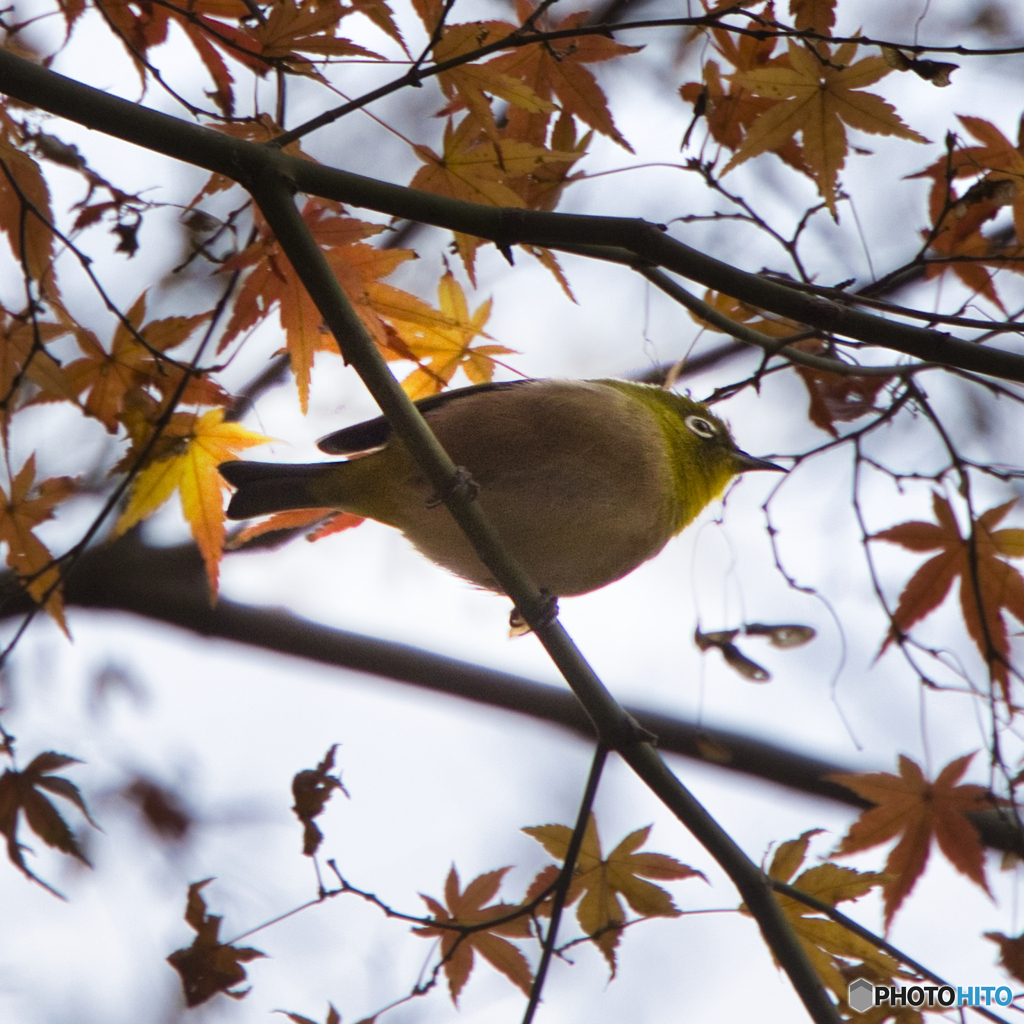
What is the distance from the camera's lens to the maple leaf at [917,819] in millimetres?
3805

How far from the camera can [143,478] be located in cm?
346

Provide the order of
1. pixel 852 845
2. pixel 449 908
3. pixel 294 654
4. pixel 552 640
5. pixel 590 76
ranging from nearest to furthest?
pixel 552 640 → pixel 590 76 → pixel 449 908 → pixel 852 845 → pixel 294 654

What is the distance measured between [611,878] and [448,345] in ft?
6.06

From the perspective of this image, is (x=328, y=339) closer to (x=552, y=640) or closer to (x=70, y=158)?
(x=70, y=158)

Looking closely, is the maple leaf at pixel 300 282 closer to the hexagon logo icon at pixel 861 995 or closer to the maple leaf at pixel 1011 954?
the hexagon logo icon at pixel 861 995

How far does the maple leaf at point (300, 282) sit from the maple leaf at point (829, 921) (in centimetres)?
191

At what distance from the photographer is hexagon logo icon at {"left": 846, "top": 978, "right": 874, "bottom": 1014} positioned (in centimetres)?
312

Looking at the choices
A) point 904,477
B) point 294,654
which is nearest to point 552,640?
point 904,477

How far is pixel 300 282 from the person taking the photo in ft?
10.2

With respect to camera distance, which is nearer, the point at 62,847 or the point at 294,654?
the point at 62,847

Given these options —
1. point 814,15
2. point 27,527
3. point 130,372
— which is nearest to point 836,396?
point 814,15

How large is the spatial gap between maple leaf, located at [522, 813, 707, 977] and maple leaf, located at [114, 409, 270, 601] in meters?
1.35

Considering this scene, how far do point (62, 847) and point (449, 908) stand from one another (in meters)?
1.16

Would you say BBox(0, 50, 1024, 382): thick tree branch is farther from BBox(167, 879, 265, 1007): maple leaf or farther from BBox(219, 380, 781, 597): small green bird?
BBox(167, 879, 265, 1007): maple leaf
